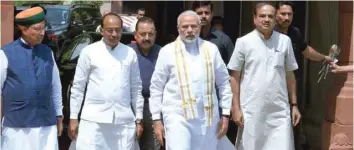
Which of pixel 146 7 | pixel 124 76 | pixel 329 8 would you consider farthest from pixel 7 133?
pixel 146 7

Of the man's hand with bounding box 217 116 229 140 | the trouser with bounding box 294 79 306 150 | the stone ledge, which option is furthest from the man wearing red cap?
the stone ledge

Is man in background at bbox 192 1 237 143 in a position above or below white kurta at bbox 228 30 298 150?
above

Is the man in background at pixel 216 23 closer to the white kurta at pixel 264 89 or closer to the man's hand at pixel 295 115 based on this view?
the white kurta at pixel 264 89

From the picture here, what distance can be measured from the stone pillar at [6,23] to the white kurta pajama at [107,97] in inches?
46.9

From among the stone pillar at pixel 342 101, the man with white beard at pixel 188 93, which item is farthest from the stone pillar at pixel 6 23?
the stone pillar at pixel 342 101

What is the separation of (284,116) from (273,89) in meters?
0.28

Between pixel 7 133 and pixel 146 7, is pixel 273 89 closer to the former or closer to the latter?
pixel 7 133

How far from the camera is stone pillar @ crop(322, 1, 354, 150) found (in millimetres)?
7094

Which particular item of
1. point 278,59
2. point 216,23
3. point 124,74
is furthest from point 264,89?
point 216,23

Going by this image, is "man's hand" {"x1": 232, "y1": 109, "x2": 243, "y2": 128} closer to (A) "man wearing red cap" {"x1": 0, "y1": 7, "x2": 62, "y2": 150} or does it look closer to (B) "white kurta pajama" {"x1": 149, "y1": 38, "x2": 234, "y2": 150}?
(B) "white kurta pajama" {"x1": 149, "y1": 38, "x2": 234, "y2": 150}

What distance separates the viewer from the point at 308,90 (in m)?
9.29

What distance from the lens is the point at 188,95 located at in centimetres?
515

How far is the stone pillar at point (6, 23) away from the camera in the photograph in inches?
246

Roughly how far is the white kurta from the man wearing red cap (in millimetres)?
1675
